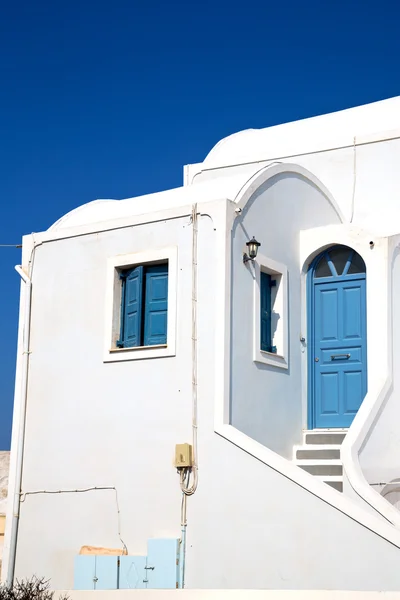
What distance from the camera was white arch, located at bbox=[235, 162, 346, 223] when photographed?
12.2 m

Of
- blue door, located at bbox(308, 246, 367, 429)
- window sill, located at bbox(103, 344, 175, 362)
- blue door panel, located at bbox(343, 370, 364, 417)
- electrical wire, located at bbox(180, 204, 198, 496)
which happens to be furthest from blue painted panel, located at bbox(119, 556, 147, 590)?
blue door panel, located at bbox(343, 370, 364, 417)

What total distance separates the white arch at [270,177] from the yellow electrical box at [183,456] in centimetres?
335

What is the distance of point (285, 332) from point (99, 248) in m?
3.04

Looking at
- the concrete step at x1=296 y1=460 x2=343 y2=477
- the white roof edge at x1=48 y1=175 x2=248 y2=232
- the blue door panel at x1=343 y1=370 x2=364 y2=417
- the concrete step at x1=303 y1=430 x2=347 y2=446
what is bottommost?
the concrete step at x1=296 y1=460 x2=343 y2=477

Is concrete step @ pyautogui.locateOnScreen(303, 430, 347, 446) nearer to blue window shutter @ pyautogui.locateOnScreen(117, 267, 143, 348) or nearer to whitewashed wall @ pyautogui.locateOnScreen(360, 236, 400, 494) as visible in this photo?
whitewashed wall @ pyautogui.locateOnScreen(360, 236, 400, 494)

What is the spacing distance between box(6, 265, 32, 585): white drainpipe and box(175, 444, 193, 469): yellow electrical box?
2918mm

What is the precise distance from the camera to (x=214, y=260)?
1188cm

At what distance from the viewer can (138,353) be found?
40.3 feet

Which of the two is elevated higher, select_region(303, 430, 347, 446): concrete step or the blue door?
the blue door

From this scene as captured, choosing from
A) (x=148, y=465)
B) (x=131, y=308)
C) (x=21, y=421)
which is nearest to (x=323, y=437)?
(x=148, y=465)

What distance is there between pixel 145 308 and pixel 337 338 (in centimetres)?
299

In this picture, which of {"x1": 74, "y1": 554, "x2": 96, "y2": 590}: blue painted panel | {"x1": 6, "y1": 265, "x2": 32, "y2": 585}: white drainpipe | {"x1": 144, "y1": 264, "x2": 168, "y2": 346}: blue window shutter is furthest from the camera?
{"x1": 6, "y1": 265, "x2": 32, "y2": 585}: white drainpipe

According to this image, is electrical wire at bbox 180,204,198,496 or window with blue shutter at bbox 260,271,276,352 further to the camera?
window with blue shutter at bbox 260,271,276,352

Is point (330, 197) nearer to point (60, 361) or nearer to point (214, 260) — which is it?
point (214, 260)
